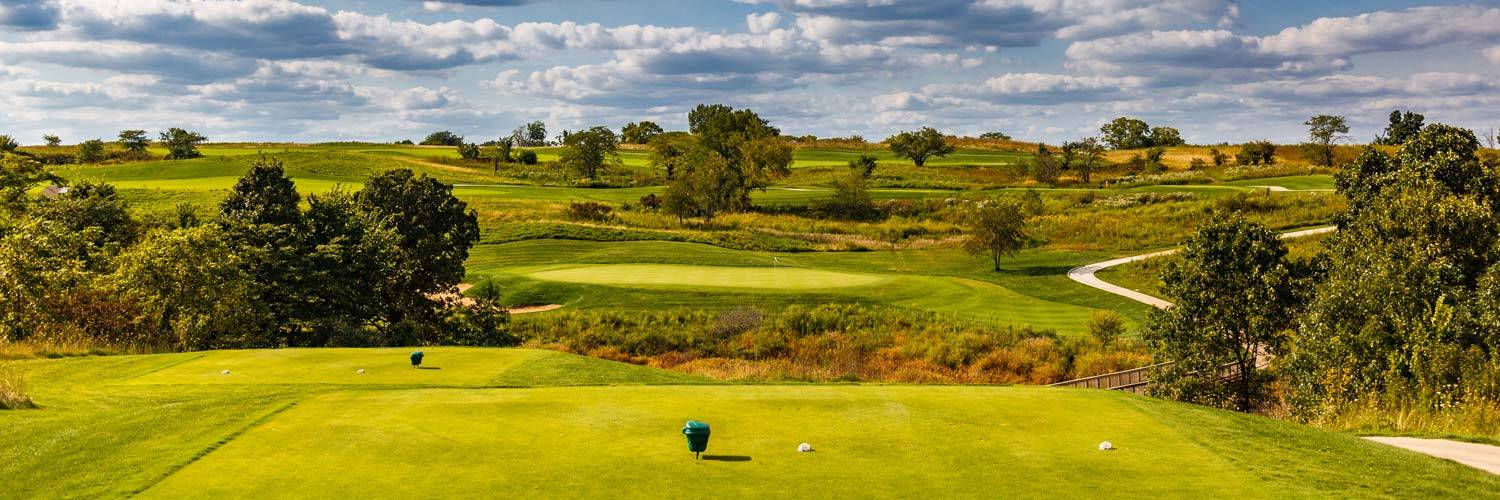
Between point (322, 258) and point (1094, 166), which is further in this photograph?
point (1094, 166)

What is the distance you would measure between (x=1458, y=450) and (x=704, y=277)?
39361mm

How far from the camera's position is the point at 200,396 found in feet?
54.2

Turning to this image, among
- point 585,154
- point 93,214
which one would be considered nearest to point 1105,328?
point 93,214

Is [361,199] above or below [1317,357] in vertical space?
above

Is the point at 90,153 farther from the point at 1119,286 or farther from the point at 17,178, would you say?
the point at 1119,286

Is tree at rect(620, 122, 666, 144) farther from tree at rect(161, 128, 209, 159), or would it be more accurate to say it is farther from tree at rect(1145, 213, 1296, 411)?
tree at rect(1145, 213, 1296, 411)

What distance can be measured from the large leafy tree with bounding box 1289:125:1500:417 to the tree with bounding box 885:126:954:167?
107984mm

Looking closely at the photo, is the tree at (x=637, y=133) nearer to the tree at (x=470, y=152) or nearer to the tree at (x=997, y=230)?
the tree at (x=470, y=152)

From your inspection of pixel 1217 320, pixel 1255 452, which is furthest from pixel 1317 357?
pixel 1255 452

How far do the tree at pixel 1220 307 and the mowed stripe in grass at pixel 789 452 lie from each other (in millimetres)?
12279

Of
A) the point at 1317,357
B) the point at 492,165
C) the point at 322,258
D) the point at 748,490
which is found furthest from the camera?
the point at 492,165

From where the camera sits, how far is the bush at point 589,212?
79312 millimetres

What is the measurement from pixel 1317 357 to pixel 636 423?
57.0 ft

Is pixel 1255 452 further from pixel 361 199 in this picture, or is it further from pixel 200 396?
pixel 361 199
